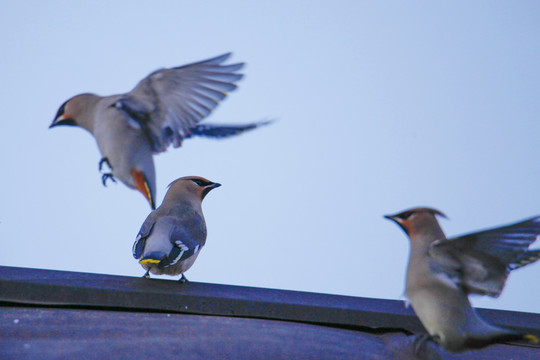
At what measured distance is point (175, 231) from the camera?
4035mm

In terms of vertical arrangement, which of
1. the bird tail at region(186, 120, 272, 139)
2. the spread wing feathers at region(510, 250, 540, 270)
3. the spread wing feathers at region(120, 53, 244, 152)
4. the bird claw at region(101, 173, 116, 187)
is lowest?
the spread wing feathers at region(510, 250, 540, 270)

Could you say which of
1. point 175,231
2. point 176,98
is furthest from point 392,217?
point 175,231

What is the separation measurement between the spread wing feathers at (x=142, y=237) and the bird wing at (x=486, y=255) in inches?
83.0

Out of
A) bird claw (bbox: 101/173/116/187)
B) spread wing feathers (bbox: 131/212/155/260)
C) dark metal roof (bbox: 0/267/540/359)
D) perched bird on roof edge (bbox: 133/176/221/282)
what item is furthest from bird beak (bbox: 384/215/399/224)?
spread wing feathers (bbox: 131/212/155/260)

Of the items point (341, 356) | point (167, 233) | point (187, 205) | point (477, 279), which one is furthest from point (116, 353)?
point (187, 205)

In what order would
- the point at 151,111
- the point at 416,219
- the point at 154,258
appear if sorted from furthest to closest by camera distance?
the point at 154,258
the point at 151,111
the point at 416,219

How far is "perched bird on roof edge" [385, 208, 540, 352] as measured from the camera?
2.11m

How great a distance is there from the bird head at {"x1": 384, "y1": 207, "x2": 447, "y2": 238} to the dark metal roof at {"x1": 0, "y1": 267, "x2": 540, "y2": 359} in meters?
0.54

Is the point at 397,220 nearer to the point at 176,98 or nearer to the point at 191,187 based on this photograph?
the point at 176,98

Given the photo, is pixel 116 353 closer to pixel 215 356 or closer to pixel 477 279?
pixel 215 356

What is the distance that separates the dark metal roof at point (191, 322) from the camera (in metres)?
2.48

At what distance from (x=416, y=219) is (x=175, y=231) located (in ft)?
6.41

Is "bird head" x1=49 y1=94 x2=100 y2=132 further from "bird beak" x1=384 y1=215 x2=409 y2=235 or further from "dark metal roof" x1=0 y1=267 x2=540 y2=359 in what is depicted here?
"bird beak" x1=384 y1=215 x2=409 y2=235

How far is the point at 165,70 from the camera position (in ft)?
8.18
